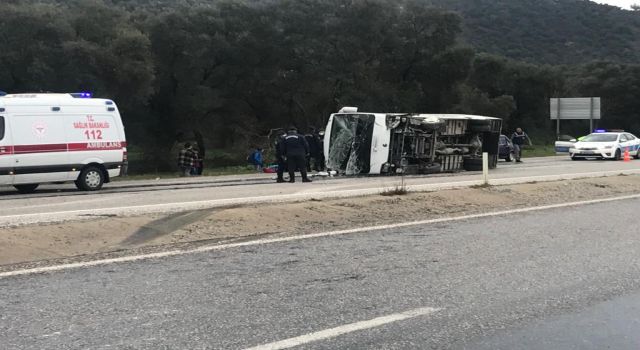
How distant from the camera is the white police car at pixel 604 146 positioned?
31.0 m

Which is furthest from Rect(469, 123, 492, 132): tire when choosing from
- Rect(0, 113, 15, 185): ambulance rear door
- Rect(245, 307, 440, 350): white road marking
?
Rect(245, 307, 440, 350): white road marking

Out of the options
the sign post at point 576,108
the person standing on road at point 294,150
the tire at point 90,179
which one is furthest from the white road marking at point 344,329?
the sign post at point 576,108

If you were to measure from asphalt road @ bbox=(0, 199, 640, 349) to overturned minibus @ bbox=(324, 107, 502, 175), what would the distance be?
40.7ft

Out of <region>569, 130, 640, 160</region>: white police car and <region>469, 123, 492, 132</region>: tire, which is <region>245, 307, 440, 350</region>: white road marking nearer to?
<region>469, 123, 492, 132</region>: tire

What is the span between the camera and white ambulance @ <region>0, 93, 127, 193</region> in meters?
15.8

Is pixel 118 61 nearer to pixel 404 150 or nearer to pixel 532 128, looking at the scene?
pixel 404 150

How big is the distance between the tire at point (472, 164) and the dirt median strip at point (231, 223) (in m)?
9.65

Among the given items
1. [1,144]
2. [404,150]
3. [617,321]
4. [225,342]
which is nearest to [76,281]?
[225,342]

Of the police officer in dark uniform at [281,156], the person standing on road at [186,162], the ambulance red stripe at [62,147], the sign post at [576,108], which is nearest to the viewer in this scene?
the ambulance red stripe at [62,147]

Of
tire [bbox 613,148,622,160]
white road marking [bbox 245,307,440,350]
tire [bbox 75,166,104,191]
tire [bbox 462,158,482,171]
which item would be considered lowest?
tire [bbox 613,148,622,160]

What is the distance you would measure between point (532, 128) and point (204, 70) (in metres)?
37.7

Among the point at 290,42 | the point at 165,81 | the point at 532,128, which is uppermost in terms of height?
the point at 290,42

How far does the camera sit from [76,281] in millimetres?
6406

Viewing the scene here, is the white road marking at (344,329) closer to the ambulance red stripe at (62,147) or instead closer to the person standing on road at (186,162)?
the ambulance red stripe at (62,147)
